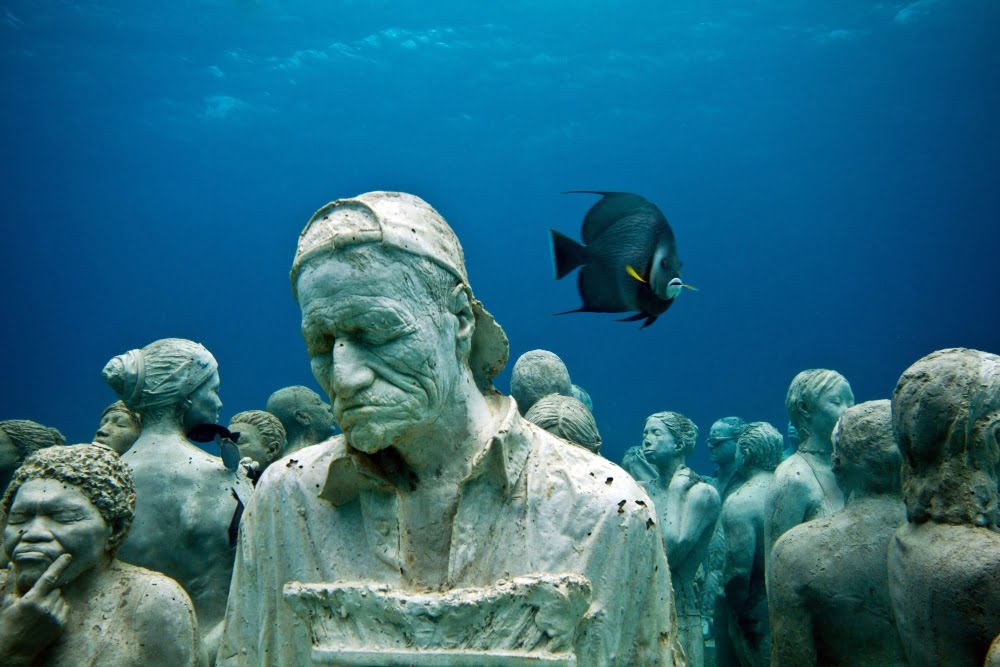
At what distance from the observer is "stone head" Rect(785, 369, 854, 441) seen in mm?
5559

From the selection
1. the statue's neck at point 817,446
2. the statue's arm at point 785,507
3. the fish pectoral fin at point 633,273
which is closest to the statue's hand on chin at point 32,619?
the fish pectoral fin at point 633,273

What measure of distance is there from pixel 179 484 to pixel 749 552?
4357mm

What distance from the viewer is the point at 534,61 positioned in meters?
48.9

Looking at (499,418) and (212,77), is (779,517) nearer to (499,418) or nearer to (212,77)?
(499,418)

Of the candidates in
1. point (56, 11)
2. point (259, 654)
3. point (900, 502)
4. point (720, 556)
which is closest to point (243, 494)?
point (259, 654)

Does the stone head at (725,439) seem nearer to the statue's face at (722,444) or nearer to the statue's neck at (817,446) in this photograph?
the statue's face at (722,444)

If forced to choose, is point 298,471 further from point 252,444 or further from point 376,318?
point 252,444

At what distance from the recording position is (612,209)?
4.42 m

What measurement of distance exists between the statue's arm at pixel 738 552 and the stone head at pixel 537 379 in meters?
1.81

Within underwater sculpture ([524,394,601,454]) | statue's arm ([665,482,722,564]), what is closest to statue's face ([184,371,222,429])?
underwater sculpture ([524,394,601,454])

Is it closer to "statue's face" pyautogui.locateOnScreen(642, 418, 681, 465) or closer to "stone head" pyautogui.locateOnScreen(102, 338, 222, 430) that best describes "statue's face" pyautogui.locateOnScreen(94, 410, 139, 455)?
"stone head" pyautogui.locateOnScreen(102, 338, 222, 430)

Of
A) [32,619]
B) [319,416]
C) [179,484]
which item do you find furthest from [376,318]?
[319,416]

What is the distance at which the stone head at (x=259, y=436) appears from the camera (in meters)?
5.53

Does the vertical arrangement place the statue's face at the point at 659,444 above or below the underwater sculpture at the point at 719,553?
above
